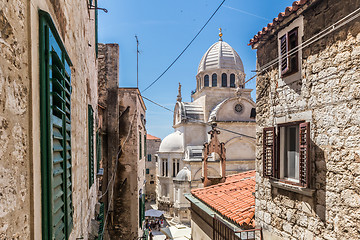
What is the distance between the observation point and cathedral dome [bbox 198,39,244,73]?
28.3 metres

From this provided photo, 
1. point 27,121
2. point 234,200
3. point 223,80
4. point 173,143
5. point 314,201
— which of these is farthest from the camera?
point 223,80

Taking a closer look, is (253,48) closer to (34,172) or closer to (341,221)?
(341,221)

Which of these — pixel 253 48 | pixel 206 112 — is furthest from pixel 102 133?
pixel 206 112

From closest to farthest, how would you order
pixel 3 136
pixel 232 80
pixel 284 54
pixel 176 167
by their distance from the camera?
pixel 3 136 → pixel 284 54 → pixel 176 167 → pixel 232 80

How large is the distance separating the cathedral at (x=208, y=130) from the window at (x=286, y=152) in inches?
677

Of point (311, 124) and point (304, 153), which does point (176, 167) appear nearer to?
point (304, 153)

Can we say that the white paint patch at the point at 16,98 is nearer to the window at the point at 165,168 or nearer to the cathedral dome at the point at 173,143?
the cathedral dome at the point at 173,143

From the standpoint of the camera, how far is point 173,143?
2692 centimetres

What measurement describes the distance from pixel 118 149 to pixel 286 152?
6.22 m

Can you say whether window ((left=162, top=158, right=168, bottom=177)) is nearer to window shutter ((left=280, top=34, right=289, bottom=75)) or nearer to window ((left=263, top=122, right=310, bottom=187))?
window ((left=263, top=122, right=310, bottom=187))

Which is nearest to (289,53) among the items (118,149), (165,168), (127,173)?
(118,149)

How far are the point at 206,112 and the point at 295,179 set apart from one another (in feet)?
75.2

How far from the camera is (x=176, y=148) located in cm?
2661

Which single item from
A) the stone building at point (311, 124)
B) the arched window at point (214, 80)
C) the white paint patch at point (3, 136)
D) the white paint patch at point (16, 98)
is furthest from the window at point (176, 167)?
the white paint patch at point (3, 136)
